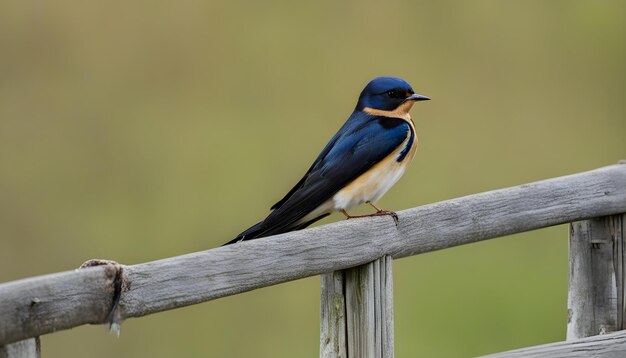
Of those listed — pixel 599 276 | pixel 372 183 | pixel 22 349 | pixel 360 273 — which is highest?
pixel 372 183

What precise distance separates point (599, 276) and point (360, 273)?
0.89 m

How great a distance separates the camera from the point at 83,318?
8.09ft

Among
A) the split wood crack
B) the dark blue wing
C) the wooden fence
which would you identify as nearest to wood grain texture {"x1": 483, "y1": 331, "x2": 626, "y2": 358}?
the wooden fence

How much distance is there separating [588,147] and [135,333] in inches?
117

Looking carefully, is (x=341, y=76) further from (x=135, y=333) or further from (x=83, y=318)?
(x=83, y=318)

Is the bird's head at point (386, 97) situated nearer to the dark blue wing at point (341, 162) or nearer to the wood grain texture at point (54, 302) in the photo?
the dark blue wing at point (341, 162)

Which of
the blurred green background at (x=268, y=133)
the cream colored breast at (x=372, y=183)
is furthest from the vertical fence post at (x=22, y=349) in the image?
the blurred green background at (x=268, y=133)

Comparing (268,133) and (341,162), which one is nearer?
(341,162)

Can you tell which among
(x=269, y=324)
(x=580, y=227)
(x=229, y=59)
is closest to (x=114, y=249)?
(x=269, y=324)

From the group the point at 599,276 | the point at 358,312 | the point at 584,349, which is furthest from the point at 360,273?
the point at 599,276

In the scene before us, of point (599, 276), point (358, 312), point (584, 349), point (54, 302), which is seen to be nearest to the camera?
point (54, 302)

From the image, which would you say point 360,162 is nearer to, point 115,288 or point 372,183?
point 372,183

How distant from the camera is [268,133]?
7.43 metres

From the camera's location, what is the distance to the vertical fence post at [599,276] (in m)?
3.65
